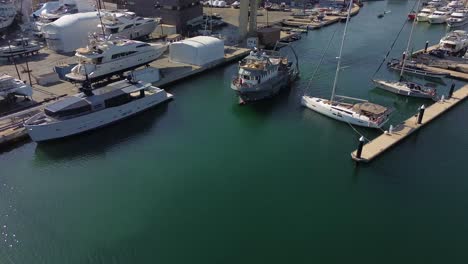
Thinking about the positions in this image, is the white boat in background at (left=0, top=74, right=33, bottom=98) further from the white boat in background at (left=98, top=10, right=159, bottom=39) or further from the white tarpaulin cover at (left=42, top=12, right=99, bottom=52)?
the white boat in background at (left=98, top=10, right=159, bottom=39)

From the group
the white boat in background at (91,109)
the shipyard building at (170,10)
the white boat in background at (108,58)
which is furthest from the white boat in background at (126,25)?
the white boat in background at (91,109)

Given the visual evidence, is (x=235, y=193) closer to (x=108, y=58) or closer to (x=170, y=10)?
(x=108, y=58)

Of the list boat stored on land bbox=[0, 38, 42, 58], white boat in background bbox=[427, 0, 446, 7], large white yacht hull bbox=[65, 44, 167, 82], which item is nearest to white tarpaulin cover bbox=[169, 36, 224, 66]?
large white yacht hull bbox=[65, 44, 167, 82]

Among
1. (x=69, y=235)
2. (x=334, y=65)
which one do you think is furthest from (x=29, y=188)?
(x=334, y=65)

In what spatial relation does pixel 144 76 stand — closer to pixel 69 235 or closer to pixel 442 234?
pixel 69 235

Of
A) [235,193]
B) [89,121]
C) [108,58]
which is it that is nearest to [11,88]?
[89,121]

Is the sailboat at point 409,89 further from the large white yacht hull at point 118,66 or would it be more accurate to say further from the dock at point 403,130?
the large white yacht hull at point 118,66
